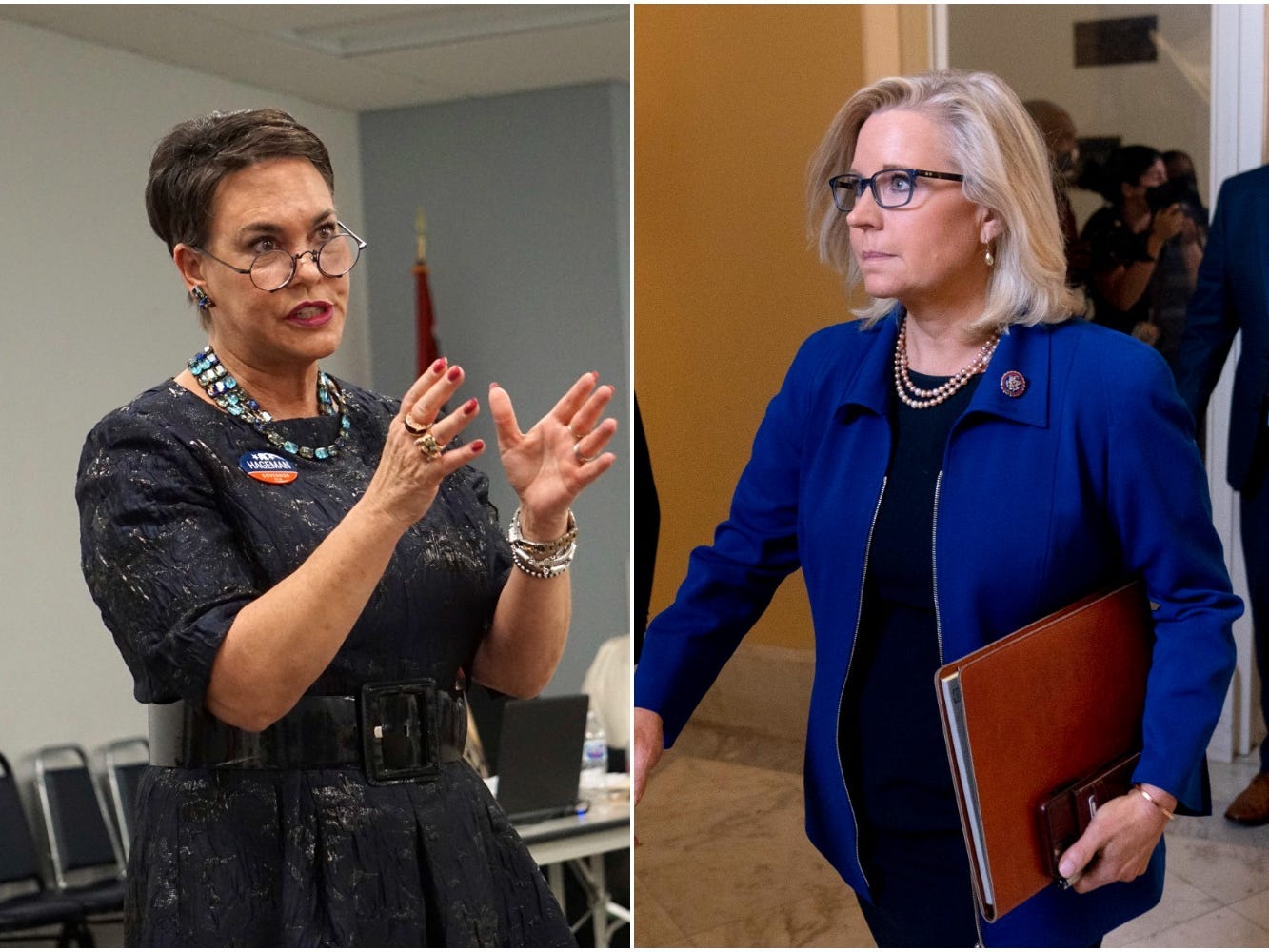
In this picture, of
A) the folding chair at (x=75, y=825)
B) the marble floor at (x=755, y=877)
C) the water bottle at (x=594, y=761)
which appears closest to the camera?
the marble floor at (x=755, y=877)

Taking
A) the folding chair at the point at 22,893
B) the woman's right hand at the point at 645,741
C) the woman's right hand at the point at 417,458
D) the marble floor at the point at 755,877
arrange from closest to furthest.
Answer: the woman's right hand at the point at 417,458, the woman's right hand at the point at 645,741, the marble floor at the point at 755,877, the folding chair at the point at 22,893

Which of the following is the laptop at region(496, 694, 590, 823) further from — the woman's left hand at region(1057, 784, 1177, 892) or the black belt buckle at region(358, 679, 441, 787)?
the woman's left hand at region(1057, 784, 1177, 892)

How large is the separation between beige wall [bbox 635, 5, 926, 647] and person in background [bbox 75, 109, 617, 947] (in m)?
0.57

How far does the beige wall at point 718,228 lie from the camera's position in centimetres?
217

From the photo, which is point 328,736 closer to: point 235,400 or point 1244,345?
point 235,400

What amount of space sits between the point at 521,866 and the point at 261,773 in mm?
328

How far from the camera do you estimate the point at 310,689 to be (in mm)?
1546

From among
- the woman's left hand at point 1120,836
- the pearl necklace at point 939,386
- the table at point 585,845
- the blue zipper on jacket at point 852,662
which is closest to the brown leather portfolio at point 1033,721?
the woman's left hand at point 1120,836

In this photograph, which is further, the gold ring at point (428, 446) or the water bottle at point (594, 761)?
the water bottle at point (594, 761)

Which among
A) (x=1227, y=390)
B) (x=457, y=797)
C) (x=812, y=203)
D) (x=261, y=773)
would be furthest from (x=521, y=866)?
(x=1227, y=390)

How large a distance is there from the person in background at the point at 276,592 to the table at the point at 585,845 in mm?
2461

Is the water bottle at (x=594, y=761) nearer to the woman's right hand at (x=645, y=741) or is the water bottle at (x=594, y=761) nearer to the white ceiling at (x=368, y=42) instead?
the white ceiling at (x=368, y=42)

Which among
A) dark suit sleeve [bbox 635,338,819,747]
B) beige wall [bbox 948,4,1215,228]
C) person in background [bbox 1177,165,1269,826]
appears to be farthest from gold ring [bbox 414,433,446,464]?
person in background [bbox 1177,165,1269,826]

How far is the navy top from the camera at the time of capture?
1.63 m
